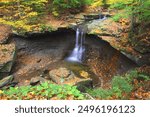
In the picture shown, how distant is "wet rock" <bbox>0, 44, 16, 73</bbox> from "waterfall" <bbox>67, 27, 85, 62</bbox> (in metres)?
3.61

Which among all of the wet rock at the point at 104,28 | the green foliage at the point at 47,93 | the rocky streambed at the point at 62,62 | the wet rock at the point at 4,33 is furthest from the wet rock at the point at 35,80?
the green foliage at the point at 47,93

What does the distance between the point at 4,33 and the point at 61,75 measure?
5.84 metres

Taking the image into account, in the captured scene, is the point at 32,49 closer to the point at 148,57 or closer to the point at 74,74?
the point at 74,74

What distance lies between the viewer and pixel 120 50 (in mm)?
13352

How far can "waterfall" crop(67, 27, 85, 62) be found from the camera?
15914 mm

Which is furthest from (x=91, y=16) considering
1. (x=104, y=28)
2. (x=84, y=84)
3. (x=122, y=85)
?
(x=122, y=85)

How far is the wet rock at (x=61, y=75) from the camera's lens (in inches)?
491

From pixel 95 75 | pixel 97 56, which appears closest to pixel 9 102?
pixel 95 75

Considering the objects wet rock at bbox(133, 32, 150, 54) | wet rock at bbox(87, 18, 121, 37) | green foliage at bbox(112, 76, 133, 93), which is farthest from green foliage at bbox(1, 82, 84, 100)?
wet rock at bbox(87, 18, 121, 37)

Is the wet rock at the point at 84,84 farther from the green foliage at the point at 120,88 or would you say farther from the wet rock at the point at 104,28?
the wet rock at the point at 104,28

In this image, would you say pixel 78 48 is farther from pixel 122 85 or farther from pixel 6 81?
pixel 122 85

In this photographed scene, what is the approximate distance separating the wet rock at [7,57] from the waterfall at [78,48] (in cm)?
361

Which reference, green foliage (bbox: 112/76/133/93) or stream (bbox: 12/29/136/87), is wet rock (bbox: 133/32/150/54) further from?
green foliage (bbox: 112/76/133/93)

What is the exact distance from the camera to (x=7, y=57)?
14.2m
